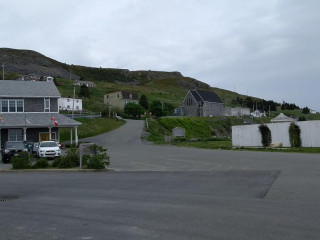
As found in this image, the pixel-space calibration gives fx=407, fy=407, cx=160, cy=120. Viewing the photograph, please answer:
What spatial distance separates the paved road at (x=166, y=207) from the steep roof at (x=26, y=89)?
32378mm

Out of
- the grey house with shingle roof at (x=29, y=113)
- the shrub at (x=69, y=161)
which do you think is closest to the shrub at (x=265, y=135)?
the grey house with shingle roof at (x=29, y=113)

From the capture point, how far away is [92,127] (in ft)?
210

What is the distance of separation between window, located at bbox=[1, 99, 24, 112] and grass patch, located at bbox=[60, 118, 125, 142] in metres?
9.28

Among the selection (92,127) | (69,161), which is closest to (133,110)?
(92,127)

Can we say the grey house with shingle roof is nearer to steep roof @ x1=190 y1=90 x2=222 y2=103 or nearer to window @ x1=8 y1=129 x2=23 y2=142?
window @ x1=8 y1=129 x2=23 y2=142

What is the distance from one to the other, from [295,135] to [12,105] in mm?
31732

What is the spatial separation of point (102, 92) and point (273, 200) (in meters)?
137

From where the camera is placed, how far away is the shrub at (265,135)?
39.9 meters

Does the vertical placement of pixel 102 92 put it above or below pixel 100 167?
above

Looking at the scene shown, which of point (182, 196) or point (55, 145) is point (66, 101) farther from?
point (182, 196)

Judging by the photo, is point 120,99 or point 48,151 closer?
point 48,151

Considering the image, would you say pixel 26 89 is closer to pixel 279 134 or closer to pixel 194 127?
pixel 279 134

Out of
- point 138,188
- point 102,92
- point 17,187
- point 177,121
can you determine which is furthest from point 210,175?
point 102,92

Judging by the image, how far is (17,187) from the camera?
15492 millimetres
